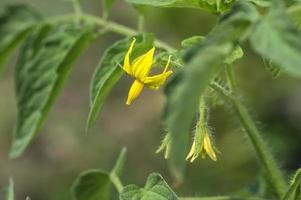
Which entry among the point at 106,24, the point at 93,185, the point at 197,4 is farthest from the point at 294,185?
the point at 106,24

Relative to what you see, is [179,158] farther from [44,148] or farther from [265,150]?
[44,148]

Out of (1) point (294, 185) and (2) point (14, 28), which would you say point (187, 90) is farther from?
(2) point (14, 28)

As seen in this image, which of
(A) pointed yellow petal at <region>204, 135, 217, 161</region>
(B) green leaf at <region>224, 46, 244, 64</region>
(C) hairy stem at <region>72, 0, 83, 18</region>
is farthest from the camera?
(C) hairy stem at <region>72, 0, 83, 18</region>

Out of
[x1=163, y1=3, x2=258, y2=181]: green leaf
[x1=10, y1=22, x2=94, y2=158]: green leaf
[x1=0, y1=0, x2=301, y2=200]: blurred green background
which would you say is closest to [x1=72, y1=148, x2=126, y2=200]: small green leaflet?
[x1=10, y1=22, x2=94, y2=158]: green leaf

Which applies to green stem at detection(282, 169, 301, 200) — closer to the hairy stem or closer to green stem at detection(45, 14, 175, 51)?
green stem at detection(45, 14, 175, 51)

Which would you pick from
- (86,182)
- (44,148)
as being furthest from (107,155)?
(86,182)

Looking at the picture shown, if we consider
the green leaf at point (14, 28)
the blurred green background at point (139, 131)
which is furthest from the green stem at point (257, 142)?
the blurred green background at point (139, 131)
